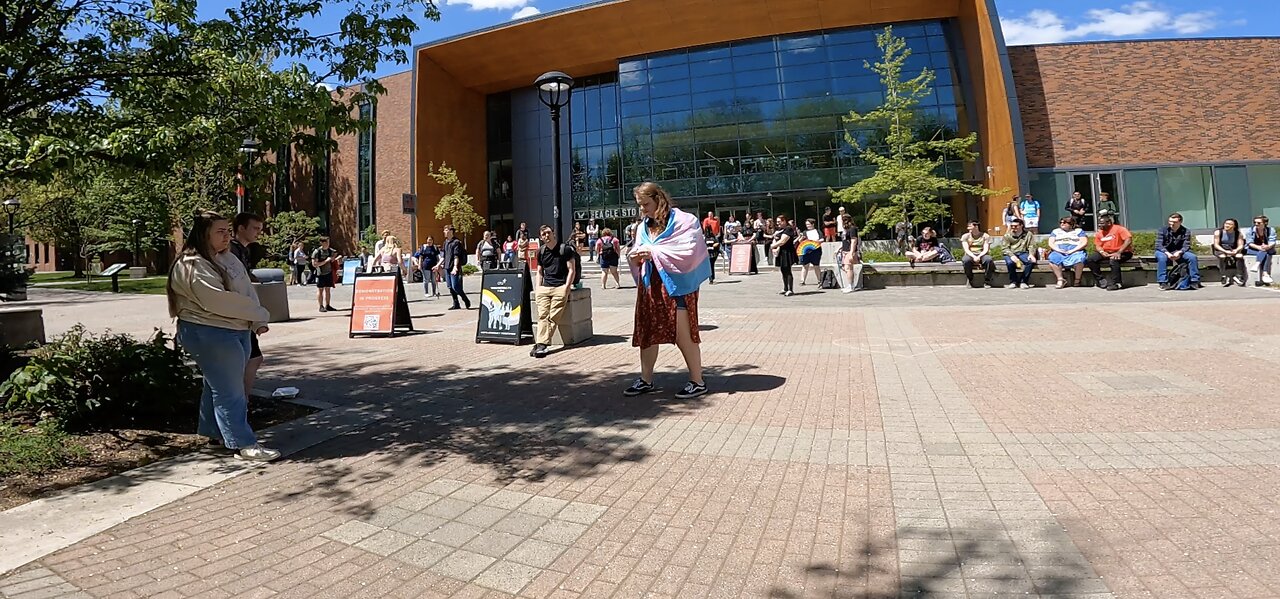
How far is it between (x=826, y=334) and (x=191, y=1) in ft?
25.3

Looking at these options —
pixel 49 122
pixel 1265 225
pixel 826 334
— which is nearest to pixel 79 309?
pixel 49 122

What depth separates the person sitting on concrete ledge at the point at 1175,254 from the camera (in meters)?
13.2

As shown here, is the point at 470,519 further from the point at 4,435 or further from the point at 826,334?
the point at 826,334

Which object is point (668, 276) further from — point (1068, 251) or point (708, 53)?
point (708, 53)

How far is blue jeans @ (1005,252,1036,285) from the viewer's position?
14.5 meters

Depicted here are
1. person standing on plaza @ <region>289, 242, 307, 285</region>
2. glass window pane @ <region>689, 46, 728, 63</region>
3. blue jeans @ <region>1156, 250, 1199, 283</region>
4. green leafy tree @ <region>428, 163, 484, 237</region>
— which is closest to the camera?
blue jeans @ <region>1156, 250, 1199, 283</region>

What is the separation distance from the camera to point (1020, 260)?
577 inches

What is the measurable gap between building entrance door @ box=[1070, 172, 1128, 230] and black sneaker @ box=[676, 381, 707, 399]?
29601 mm

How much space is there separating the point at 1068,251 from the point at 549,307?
38.7 ft

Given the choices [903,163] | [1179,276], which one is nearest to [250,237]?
[1179,276]

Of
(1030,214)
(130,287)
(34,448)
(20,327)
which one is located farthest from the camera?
(130,287)

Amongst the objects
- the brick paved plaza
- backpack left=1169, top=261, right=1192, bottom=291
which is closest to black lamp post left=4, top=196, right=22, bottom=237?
the brick paved plaza

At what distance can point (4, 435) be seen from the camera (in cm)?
432

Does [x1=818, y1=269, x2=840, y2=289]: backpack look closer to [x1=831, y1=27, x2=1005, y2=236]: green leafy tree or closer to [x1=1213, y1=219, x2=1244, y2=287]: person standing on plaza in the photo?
[x1=1213, y1=219, x2=1244, y2=287]: person standing on plaza
